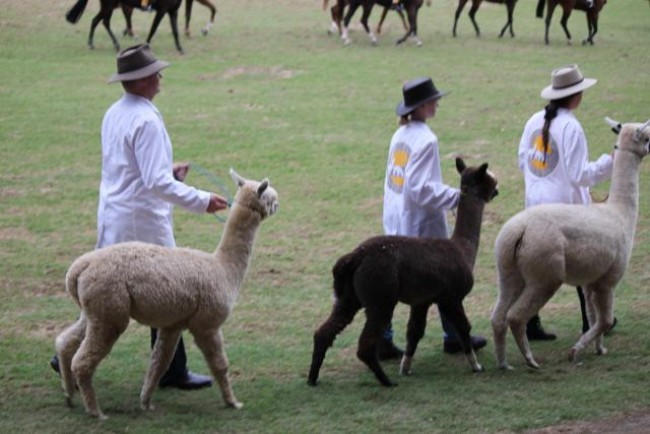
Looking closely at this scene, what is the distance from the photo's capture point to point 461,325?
23.1 ft

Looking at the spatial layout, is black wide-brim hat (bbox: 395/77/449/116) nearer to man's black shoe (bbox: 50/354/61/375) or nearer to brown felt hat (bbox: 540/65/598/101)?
brown felt hat (bbox: 540/65/598/101)

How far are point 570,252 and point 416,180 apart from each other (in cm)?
106

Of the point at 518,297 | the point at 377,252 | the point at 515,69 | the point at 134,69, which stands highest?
the point at 134,69

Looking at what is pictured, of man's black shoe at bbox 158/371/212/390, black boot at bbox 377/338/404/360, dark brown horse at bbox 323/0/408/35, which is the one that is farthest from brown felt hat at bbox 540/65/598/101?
dark brown horse at bbox 323/0/408/35

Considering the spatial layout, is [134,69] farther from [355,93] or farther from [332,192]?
[355,93]

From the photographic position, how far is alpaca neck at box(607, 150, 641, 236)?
7410 millimetres

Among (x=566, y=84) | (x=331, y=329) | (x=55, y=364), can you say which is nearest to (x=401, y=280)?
(x=331, y=329)

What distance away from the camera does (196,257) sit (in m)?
6.37

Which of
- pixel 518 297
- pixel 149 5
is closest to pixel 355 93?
pixel 149 5

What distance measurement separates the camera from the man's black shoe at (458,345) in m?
7.62

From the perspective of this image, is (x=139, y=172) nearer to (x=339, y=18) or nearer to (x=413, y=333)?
(x=413, y=333)

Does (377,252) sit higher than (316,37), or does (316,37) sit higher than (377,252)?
(377,252)

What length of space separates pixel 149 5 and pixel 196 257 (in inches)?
608

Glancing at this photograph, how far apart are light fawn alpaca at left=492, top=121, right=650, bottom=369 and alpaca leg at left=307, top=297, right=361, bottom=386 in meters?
0.98
